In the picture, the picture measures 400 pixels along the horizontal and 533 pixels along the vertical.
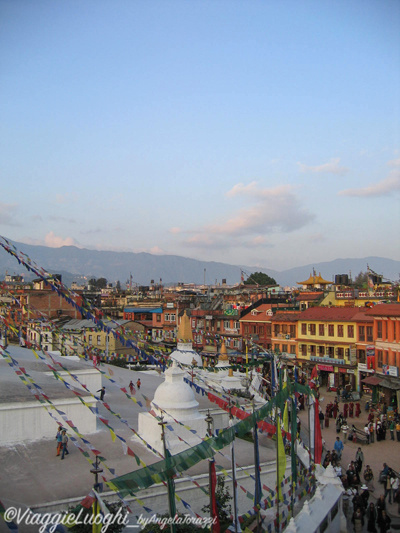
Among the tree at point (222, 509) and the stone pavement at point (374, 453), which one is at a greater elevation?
the tree at point (222, 509)

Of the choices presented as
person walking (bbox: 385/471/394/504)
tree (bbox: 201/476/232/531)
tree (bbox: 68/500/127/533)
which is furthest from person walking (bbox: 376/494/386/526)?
tree (bbox: 68/500/127/533)

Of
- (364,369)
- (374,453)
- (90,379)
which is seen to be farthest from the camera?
(364,369)

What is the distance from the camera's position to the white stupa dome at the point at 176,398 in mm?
14008

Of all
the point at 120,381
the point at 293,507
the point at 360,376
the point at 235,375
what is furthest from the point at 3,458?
the point at 360,376

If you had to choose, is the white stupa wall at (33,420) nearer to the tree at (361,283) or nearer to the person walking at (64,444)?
the person walking at (64,444)

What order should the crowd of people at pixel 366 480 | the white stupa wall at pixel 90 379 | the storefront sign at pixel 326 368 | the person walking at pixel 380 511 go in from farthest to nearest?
the storefront sign at pixel 326 368 → the white stupa wall at pixel 90 379 → the crowd of people at pixel 366 480 → the person walking at pixel 380 511

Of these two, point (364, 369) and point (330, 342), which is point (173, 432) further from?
point (330, 342)

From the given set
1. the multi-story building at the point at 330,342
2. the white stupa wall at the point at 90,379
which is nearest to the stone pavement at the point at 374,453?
the white stupa wall at the point at 90,379

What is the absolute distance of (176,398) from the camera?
14172 mm

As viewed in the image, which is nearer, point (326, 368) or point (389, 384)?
point (389, 384)

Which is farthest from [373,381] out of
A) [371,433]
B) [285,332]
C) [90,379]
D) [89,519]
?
A: [89,519]

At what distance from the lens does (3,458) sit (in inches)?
498

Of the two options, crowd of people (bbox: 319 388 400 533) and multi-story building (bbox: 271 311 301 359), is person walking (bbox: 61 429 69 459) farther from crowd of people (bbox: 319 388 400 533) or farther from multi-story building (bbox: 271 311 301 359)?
multi-story building (bbox: 271 311 301 359)

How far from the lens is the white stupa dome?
14.0m
